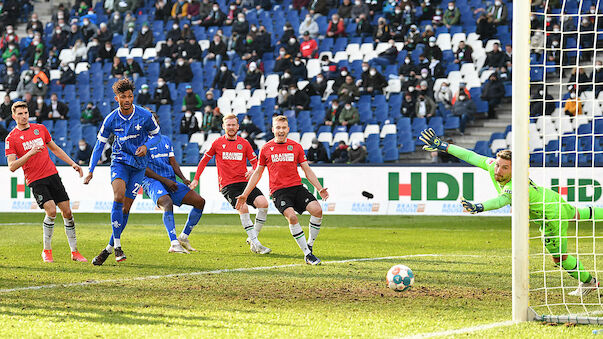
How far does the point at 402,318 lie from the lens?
6.40 metres

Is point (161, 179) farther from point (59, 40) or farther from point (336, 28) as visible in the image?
point (59, 40)

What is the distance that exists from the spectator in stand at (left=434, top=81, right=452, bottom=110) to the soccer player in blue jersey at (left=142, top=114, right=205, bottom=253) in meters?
11.8

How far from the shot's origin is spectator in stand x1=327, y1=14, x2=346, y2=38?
25406 millimetres

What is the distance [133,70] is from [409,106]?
30.0 ft

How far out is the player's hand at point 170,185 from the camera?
11.7 meters

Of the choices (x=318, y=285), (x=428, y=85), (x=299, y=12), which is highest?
(x=299, y=12)

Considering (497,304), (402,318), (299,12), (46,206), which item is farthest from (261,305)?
(299,12)

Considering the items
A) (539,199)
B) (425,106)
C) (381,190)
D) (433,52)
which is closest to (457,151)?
(539,199)

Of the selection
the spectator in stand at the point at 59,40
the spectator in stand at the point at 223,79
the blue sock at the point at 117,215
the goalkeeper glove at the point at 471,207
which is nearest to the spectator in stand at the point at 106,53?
the spectator in stand at the point at 59,40

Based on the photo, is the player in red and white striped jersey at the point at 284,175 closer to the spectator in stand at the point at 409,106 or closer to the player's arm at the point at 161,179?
the player's arm at the point at 161,179

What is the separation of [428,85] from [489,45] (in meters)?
2.50

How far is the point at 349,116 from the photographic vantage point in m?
22.2

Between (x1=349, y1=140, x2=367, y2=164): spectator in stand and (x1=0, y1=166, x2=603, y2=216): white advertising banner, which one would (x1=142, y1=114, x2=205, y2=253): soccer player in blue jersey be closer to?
(x1=0, y1=166, x2=603, y2=216): white advertising banner

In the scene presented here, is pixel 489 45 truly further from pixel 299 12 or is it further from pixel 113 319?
pixel 113 319
